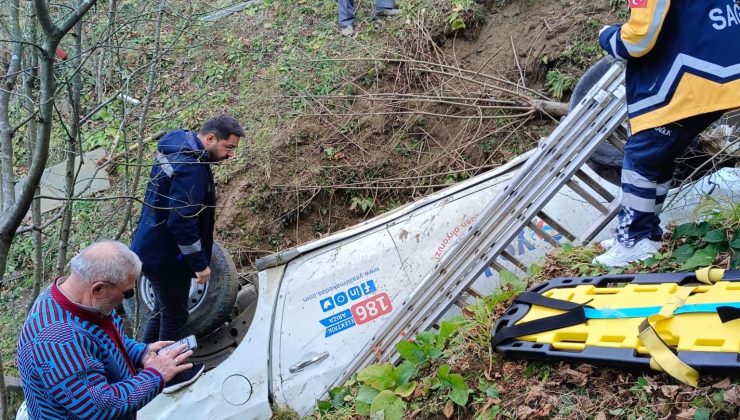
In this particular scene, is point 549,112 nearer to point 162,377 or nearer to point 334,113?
point 334,113

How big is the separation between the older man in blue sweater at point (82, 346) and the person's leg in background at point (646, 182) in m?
2.41

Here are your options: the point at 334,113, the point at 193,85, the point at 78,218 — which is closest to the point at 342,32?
the point at 334,113

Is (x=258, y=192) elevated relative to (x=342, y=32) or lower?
lower

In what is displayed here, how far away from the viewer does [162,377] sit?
3.24m

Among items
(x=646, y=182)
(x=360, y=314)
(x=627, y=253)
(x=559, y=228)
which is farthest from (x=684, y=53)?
(x=360, y=314)

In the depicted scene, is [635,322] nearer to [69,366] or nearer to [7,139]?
[69,366]

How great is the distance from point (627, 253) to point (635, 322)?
2.78ft

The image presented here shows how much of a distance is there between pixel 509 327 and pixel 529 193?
3.54 feet

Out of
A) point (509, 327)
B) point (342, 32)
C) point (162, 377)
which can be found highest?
point (342, 32)

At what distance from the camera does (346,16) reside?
818 centimetres

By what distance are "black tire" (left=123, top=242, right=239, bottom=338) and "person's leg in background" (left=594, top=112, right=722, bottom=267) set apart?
2595mm

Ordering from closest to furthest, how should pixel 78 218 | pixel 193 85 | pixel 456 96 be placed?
pixel 456 96 → pixel 78 218 → pixel 193 85

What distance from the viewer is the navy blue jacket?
4.52 m

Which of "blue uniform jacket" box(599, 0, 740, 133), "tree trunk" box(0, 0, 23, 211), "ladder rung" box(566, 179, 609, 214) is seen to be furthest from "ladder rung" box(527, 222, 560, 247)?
"tree trunk" box(0, 0, 23, 211)
